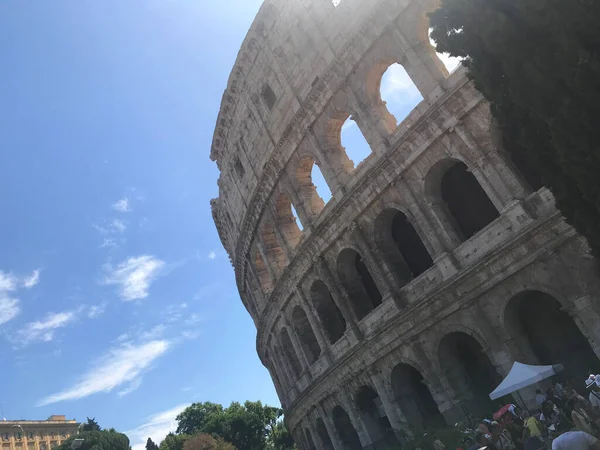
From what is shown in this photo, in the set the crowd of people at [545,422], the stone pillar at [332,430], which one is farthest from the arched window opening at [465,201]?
the stone pillar at [332,430]

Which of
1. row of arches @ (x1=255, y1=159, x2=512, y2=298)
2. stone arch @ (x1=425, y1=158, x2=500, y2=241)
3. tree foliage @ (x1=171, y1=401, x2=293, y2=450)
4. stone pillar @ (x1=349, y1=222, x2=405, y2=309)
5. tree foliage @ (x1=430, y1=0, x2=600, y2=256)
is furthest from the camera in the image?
tree foliage @ (x1=171, y1=401, x2=293, y2=450)

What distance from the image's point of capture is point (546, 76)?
679 centimetres

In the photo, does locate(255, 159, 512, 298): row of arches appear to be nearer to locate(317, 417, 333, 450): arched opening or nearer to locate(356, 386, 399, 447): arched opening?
locate(356, 386, 399, 447): arched opening

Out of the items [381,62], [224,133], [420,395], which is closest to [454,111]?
[381,62]

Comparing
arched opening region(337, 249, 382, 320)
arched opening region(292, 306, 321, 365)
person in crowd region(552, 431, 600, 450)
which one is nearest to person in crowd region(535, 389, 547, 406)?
person in crowd region(552, 431, 600, 450)

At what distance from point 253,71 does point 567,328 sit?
54.1 ft

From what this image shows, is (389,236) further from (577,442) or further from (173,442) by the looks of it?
(173,442)

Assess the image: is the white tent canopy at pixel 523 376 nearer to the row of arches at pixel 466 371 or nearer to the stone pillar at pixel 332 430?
the row of arches at pixel 466 371

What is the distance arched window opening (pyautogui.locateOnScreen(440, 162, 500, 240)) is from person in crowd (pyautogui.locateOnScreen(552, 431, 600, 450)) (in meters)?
8.79

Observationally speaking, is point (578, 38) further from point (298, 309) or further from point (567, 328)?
point (298, 309)

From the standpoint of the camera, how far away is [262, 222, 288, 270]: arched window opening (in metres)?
22.7

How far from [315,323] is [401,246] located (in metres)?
4.87

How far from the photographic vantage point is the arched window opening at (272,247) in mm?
22672

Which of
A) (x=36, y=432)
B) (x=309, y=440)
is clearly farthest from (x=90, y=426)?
(x=309, y=440)
